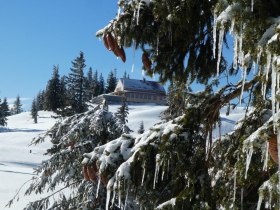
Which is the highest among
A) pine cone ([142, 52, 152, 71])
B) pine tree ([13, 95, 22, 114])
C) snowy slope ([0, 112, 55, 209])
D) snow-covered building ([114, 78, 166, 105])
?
snow-covered building ([114, 78, 166, 105])

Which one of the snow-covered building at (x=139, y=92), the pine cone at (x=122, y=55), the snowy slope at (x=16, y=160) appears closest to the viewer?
the pine cone at (x=122, y=55)

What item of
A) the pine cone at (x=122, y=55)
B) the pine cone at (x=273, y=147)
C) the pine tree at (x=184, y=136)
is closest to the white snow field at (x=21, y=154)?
the pine tree at (x=184, y=136)

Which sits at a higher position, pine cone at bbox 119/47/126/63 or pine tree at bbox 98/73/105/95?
pine tree at bbox 98/73/105/95

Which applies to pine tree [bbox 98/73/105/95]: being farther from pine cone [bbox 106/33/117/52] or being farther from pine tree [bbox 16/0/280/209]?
pine cone [bbox 106/33/117/52]

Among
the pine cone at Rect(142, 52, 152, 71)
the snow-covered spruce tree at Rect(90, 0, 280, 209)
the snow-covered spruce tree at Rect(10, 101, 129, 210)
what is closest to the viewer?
the snow-covered spruce tree at Rect(90, 0, 280, 209)

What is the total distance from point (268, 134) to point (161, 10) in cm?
165

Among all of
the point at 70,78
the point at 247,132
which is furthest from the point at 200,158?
the point at 70,78

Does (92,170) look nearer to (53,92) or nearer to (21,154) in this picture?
(21,154)

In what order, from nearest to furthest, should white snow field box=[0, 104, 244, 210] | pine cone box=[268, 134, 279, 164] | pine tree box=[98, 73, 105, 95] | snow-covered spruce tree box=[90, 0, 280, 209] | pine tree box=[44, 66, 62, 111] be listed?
pine cone box=[268, 134, 279, 164] < snow-covered spruce tree box=[90, 0, 280, 209] < white snow field box=[0, 104, 244, 210] < pine tree box=[44, 66, 62, 111] < pine tree box=[98, 73, 105, 95]

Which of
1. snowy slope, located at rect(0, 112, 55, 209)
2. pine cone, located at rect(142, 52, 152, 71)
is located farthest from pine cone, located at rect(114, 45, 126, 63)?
snowy slope, located at rect(0, 112, 55, 209)

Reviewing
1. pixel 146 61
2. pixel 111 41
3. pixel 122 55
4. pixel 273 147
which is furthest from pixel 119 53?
pixel 273 147

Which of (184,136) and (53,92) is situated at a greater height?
(53,92)

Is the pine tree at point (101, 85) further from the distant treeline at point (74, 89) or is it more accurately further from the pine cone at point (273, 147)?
the pine cone at point (273, 147)

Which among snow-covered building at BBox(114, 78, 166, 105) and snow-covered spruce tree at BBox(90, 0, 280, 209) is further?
snow-covered building at BBox(114, 78, 166, 105)
